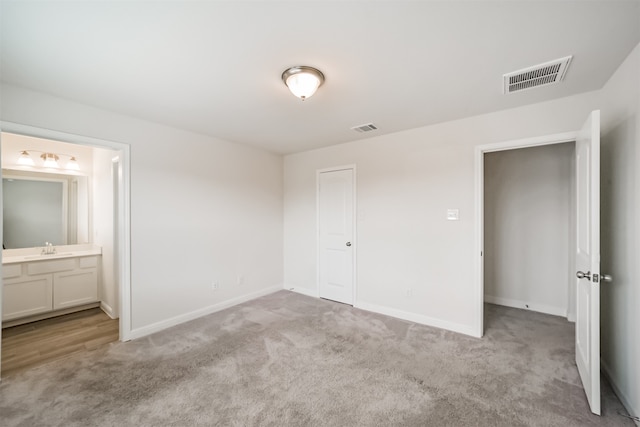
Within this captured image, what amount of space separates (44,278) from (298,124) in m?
3.93

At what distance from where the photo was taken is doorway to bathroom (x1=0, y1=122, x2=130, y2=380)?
2.89 meters

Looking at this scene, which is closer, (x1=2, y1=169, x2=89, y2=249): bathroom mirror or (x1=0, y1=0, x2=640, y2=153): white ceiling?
(x1=0, y1=0, x2=640, y2=153): white ceiling

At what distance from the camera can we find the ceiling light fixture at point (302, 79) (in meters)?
1.95

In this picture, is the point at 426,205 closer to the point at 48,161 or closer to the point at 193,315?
the point at 193,315

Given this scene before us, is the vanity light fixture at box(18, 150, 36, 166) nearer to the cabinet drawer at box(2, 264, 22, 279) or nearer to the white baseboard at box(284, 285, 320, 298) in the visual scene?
the cabinet drawer at box(2, 264, 22, 279)

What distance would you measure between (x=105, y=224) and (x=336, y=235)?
343cm

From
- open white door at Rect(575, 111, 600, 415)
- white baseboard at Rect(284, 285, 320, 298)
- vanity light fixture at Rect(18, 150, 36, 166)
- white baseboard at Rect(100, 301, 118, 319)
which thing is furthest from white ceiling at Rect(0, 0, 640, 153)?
white baseboard at Rect(284, 285, 320, 298)

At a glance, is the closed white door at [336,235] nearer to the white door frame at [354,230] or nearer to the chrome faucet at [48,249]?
the white door frame at [354,230]

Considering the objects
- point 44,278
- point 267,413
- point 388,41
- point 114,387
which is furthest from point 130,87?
point 44,278

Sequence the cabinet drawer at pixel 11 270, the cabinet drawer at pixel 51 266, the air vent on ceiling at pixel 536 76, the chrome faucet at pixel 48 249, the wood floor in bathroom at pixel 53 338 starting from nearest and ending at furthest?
the air vent on ceiling at pixel 536 76, the wood floor in bathroom at pixel 53 338, the cabinet drawer at pixel 11 270, the cabinet drawer at pixel 51 266, the chrome faucet at pixel 48 249

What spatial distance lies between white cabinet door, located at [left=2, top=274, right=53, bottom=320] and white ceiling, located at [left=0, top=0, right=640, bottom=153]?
2.59 metres

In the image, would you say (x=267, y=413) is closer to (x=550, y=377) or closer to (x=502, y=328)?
(x=550, y=377)

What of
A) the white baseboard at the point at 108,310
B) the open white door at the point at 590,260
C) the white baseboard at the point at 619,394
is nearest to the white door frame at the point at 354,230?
the open white door at the point at 590,260

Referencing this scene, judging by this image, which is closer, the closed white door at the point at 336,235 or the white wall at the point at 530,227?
the white wall at the point at 530,227
